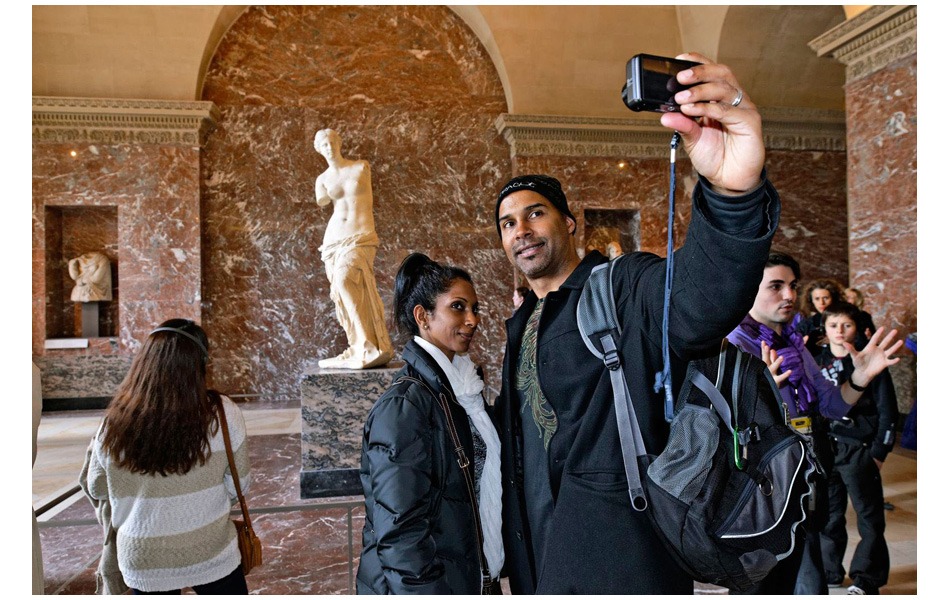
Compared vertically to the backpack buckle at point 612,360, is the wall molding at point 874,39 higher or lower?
higher

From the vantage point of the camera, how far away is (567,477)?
4.45 ft

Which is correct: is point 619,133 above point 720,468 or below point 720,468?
above

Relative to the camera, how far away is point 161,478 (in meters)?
2.11

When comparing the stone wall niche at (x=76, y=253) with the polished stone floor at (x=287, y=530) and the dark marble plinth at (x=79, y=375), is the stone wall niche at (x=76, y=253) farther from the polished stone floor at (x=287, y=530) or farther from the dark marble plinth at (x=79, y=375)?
the polished stone floor at (x=287, y=530)

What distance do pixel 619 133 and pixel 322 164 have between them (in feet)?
18.2

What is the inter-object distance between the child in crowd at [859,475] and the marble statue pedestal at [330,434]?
354cm

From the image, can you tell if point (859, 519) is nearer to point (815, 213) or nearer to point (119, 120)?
point (815, 213)

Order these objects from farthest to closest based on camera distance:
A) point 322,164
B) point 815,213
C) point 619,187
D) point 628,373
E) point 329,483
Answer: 1. point 619,187
2. point 815,213
3. point 322,164
4. point 329,483
5. point 628,373

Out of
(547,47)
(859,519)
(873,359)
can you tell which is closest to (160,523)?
(873,359)

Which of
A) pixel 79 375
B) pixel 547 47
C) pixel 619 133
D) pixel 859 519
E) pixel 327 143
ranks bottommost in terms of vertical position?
pixel 859 519

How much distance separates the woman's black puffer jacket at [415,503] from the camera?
1542mm

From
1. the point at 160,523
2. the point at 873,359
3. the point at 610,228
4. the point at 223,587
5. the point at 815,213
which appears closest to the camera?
the point at 160,523

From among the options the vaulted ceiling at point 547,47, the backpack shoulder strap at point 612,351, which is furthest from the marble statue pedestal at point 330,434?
the vaulted ceiling at point 547,47

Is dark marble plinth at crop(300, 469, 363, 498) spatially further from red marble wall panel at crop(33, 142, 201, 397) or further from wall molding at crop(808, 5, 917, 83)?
wall molding at crop(808, 5, 917, 83)
